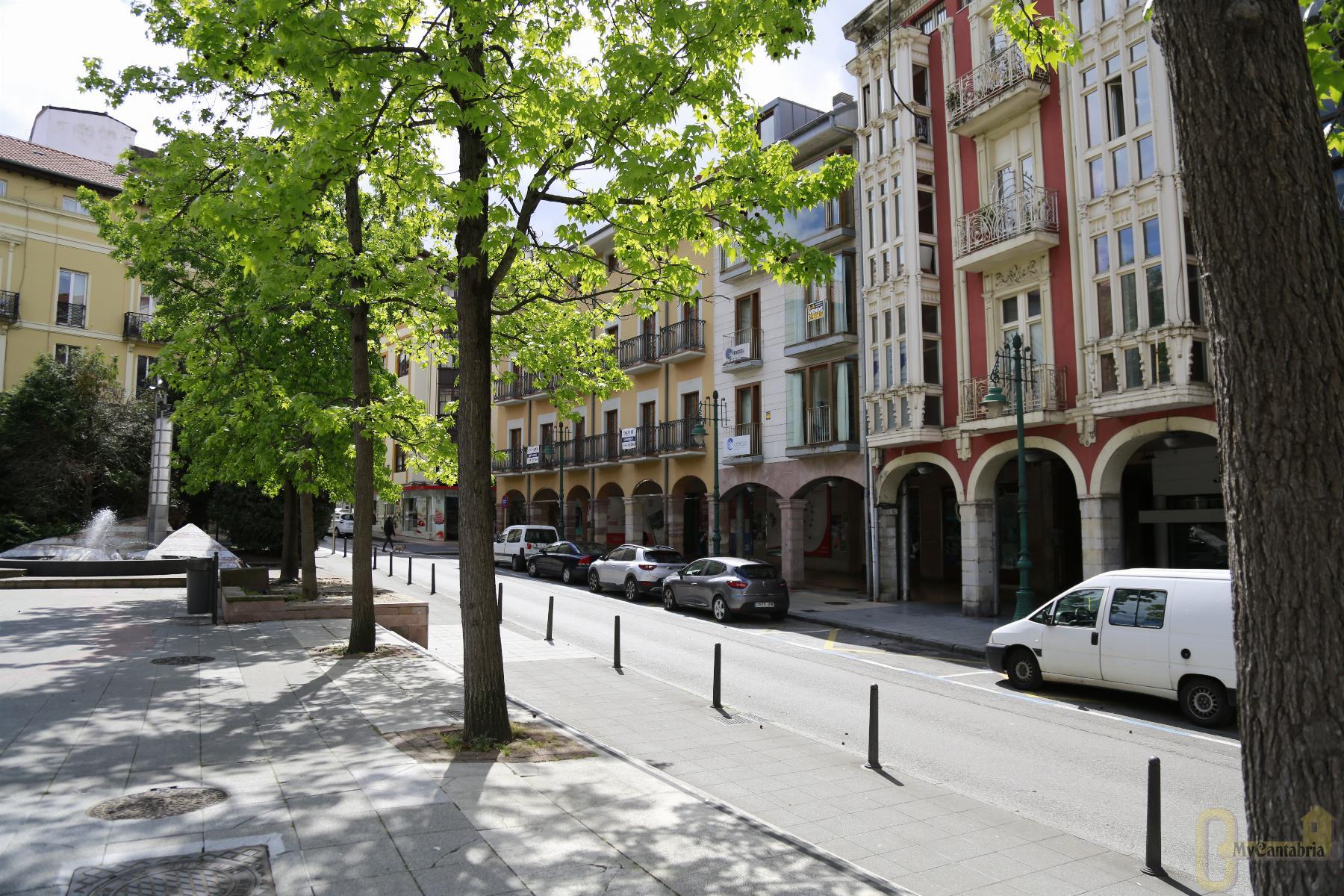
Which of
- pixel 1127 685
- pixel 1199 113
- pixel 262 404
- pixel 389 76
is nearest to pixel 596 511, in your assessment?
pixel 262 404

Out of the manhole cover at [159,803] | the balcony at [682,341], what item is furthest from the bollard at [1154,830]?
the balcony at [682,341]

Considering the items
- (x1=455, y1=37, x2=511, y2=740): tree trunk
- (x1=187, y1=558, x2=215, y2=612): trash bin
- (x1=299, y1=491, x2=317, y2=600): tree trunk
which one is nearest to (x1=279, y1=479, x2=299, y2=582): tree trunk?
(x1=299, y1=491, x2=317, y2=600): tree trunk

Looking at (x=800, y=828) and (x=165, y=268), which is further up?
(x=165, y=268)

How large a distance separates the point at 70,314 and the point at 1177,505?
4149cm

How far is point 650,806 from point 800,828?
1075mm

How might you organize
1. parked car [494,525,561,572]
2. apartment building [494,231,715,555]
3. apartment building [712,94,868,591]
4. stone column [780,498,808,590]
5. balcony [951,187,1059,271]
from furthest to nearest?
parked car [494,525,561,572], apartment building [494,231,715,555], stone column [780,498,808,590], apartment building [712,94,868,591], balcony [951,187,1059,271]

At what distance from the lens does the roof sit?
3516 cm

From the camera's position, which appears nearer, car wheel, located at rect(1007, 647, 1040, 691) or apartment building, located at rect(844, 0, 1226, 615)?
car wheel, located at rect(1007, 647, 1040, 691)

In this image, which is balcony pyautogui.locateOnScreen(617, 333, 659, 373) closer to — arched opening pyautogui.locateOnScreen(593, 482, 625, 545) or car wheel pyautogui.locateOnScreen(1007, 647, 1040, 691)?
arched opening pyautogui.locateOnScreen(593, 482, 625, 545)

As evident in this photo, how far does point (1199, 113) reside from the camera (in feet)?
10.3

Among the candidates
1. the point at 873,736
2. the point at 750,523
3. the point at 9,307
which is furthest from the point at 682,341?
the point at 9,307

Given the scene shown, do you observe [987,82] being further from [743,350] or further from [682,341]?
[682,341]

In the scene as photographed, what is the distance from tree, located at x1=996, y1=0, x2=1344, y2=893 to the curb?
12586 mm

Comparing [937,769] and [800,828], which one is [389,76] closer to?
[800,828]
